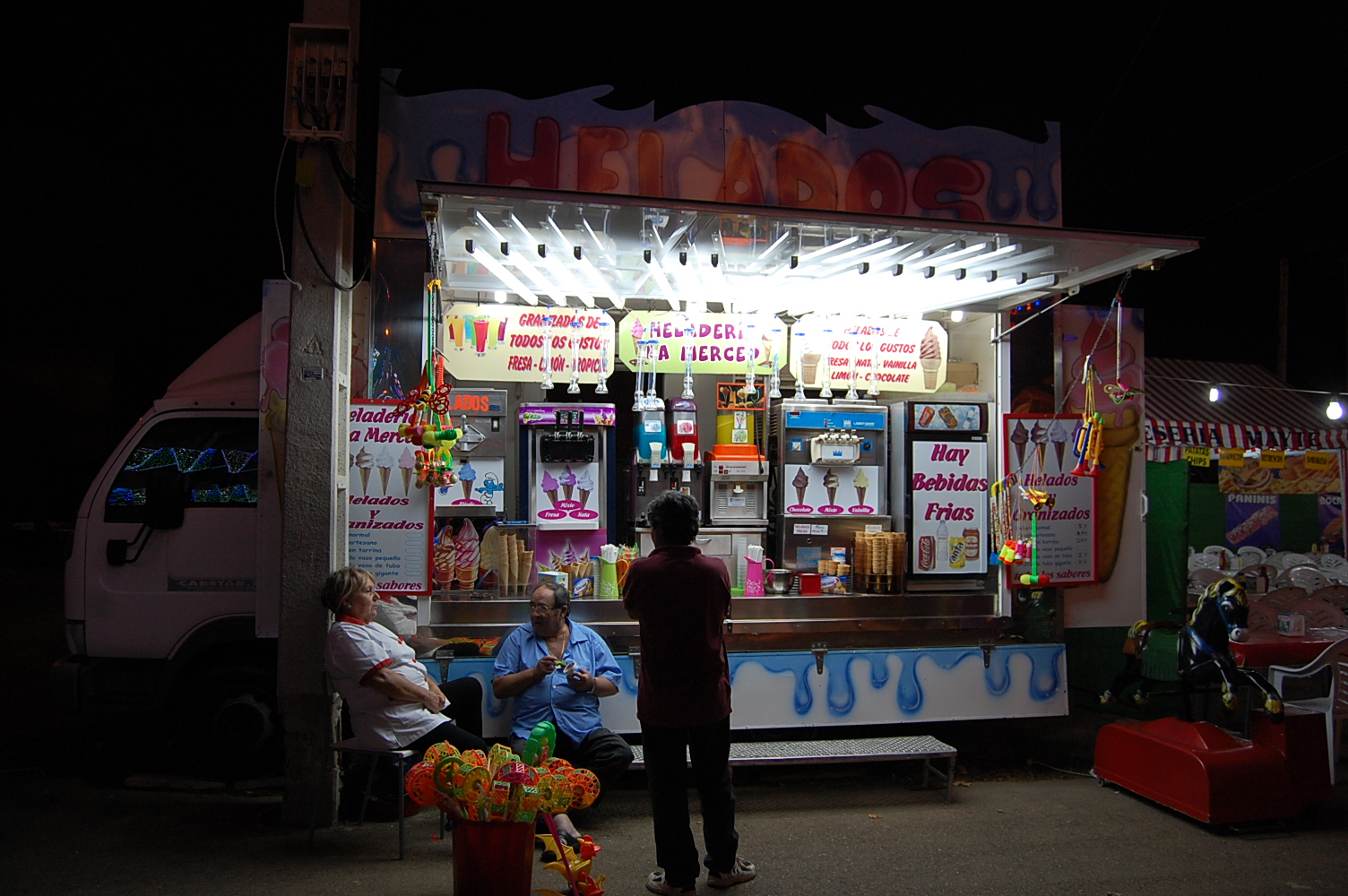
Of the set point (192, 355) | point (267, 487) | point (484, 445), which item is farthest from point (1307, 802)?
point (192, 355)

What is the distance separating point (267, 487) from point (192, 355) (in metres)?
18.2

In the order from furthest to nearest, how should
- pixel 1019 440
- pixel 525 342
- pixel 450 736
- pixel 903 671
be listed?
pixel 1019 440, pixel 525 342, pixel 903 671, pixel 450 736

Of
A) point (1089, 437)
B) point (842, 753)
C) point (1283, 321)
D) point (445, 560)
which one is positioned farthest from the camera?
point (1283, 321)

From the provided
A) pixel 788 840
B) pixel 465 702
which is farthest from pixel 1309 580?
pixel 465 702

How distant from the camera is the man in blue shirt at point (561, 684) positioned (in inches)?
197

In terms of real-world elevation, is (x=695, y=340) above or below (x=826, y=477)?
above

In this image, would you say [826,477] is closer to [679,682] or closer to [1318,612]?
[679,682]

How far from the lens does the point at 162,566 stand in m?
5.82

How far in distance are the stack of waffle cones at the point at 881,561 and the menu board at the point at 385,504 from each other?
328 centimetres

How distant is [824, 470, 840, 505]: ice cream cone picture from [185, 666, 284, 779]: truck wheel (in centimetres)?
423

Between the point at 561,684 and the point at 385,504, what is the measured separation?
1670mm

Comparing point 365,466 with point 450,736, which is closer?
point 450,736

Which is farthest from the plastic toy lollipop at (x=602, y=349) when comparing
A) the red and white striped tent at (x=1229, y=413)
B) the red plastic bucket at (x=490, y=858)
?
the red and white striped tent at (x=1229, y=413)

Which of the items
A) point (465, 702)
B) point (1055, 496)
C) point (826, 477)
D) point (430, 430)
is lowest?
point (465, 702)
